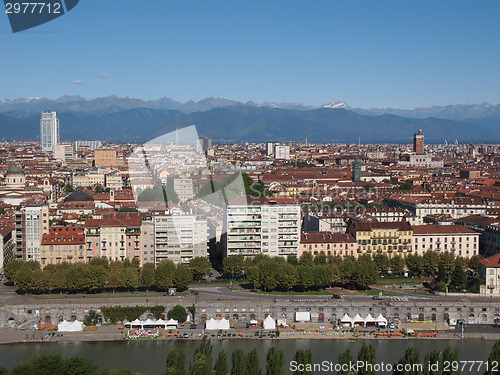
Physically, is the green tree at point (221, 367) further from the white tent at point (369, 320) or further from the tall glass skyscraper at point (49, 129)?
the tall glass skyscraper at point (49, 129)

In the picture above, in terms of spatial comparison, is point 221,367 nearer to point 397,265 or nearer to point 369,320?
point 369,320

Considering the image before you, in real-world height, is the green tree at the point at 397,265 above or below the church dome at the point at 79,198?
below

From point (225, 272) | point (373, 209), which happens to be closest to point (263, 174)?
point (373, 209)

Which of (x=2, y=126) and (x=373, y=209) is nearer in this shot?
(x=373, y=209)

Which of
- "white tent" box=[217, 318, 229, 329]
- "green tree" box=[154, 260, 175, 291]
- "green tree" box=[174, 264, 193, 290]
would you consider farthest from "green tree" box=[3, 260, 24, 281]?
"white tent" box=[217, 318, 229, 329]

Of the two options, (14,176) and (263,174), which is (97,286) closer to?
(14,176)

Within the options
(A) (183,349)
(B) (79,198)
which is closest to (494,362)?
(A) (183,349)

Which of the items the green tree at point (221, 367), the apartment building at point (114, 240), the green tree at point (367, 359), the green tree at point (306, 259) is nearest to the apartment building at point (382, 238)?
the green tree at point (306, 259)
